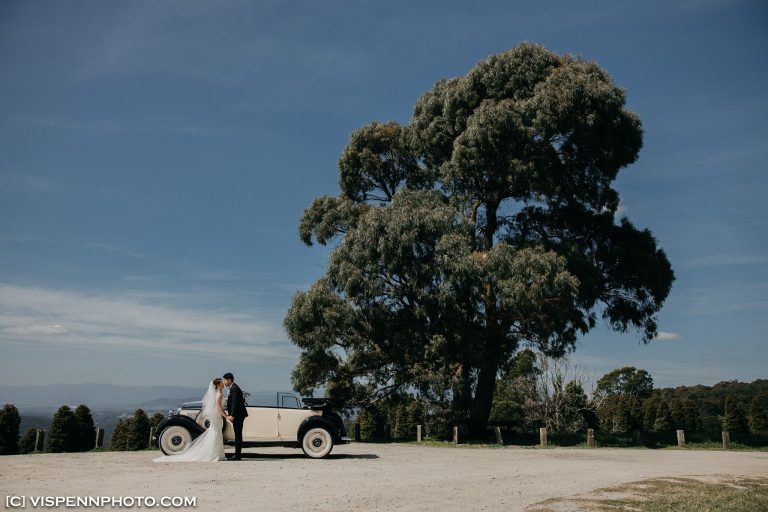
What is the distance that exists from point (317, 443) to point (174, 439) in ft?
10.2

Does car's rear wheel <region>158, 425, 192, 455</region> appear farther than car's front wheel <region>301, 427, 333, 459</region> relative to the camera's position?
No

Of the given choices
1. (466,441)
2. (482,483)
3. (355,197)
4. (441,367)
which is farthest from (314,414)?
(355,197)

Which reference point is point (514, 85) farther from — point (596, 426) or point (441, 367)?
point (596, 426)

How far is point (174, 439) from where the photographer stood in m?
12.6

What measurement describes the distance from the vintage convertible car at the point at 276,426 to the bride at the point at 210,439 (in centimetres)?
33

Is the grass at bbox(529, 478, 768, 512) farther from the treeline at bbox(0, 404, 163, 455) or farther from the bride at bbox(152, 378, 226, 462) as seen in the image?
the treeline at bbox(0, 404, 163, 455)

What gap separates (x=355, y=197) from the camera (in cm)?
2852

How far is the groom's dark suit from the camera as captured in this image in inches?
492

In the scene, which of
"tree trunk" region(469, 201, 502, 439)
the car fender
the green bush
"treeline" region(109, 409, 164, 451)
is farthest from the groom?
"tree trunk" region(469, 201, 502, 439)

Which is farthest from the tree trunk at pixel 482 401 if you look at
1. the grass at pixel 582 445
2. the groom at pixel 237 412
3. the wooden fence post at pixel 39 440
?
the wooden fence post at pixel 39 440

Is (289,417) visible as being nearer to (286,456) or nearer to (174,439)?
(286,456)

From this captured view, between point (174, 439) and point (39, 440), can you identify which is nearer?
point (174, 439)

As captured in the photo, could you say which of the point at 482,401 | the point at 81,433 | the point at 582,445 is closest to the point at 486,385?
the point at 482,401

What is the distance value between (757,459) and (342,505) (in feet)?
48.4
